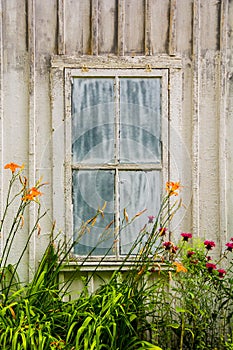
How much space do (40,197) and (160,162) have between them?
107cm

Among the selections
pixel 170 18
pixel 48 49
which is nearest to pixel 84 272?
pixel 48 49

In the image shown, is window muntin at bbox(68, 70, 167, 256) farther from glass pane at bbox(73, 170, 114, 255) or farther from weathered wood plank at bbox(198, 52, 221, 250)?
weathered wood plank at bbox(198, 52, 221, 250)

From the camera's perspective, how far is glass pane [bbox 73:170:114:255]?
5.53 metres

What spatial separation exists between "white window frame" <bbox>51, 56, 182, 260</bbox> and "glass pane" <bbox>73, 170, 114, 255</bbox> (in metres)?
0.07

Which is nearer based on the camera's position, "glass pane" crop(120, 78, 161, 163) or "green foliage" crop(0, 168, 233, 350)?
"green foliage" crop(0, 168, 233, 350)

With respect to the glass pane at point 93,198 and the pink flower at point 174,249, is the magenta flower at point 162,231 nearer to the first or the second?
the pink flower at point 174,249

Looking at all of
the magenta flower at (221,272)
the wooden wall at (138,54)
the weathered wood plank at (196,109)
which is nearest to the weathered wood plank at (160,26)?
the wooden wall at (138,54)

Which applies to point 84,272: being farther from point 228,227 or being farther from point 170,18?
point 170,18

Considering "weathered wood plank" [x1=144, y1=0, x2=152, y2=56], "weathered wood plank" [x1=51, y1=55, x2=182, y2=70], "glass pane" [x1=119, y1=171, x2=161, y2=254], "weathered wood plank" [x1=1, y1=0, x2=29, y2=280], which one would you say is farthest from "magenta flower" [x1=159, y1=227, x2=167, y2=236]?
"weathered wood plank" [x1=144, y1=0, x2=152, y2=56]

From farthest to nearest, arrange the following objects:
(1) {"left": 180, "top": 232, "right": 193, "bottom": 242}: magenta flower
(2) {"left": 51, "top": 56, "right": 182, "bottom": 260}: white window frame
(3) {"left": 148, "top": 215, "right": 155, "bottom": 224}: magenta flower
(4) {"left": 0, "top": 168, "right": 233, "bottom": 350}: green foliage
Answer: (2) {"left": 51, "top": 56, "right": 182, "bottom": 260}: white window frame, (3) {"left": 148, "top": 215, "right": 155, "bottom": 224}: magenta flower, (1) {"left": 180, "top": 232, "right": 193, "bottom": 242}: magenta flower, (4) {"left": 0, "top": 168, "right": 233, "bottom": 350}: green foliage

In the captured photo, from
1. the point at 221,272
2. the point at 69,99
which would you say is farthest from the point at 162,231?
the point at 69,99

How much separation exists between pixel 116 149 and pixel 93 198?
462 mm

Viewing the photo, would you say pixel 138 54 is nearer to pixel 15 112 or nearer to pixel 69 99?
pixel 69 99

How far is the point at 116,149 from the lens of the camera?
5.53 m
